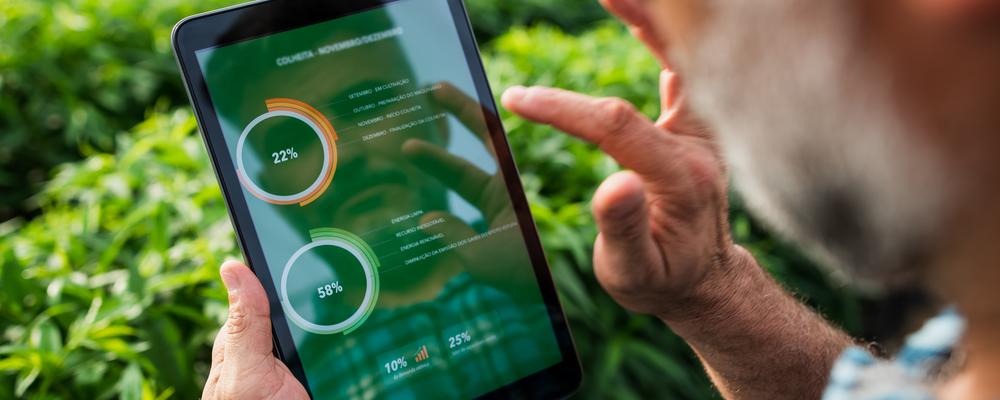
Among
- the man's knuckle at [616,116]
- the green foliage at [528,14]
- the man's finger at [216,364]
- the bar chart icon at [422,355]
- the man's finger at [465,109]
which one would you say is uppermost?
the green foliage at [528,14]

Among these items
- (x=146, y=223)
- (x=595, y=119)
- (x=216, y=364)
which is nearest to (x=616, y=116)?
(x=595, y=119)

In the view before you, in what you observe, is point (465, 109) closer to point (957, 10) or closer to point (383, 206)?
point (383, 206)

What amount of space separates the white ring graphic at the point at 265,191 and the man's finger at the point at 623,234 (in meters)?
0.40

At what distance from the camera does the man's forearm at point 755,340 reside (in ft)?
4.70

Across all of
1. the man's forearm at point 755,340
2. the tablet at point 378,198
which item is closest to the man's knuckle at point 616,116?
the tablet at point 378,198

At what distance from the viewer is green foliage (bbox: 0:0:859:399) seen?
5.16ft

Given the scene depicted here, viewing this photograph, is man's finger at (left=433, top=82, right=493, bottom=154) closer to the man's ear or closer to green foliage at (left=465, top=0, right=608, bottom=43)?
the man's ear

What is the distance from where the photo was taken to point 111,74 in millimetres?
2805

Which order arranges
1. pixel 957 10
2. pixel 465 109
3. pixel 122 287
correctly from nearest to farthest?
1. pixel 957 10
2. pixel 465 109
3. pixel 122 287

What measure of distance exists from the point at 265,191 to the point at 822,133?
745 millimetres

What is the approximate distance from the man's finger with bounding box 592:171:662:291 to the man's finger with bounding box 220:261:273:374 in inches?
17.9

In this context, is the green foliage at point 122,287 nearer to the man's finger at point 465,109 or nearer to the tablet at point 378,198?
the tablet at point 378,198

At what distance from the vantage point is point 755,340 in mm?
1462

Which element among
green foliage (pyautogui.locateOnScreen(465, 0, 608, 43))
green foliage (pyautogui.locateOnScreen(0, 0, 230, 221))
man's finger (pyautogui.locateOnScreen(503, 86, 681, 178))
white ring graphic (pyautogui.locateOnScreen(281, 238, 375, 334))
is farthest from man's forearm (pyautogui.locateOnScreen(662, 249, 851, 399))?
green foliage (pyautogui.locateOnScreen(465, 0, 608, 43))
